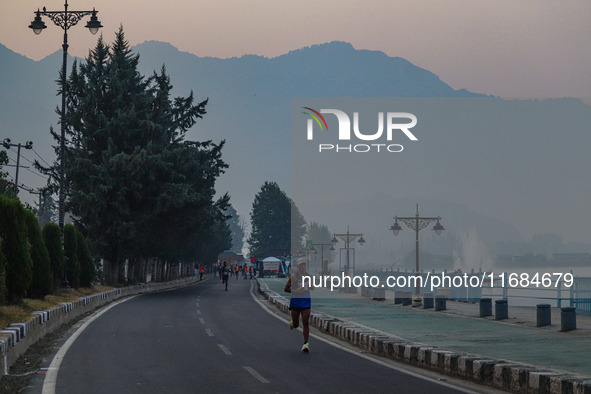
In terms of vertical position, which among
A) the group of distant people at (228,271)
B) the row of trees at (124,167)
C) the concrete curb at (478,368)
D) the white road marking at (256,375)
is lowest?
the white road marking at (256,375)

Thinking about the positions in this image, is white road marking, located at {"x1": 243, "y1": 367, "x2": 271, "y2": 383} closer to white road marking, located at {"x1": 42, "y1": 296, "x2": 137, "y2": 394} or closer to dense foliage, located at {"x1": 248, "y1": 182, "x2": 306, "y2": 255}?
white road marking, located at {"x1": 42, "y1": 296, "x2": 137, "y2": 394}

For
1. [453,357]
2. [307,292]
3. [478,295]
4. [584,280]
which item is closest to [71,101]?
[478,295]

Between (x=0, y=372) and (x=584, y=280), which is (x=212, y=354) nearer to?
(x=0, y=372)

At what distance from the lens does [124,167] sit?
48781 millimetres

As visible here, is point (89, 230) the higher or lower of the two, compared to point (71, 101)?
lower

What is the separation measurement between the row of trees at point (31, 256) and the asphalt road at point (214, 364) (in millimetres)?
2241

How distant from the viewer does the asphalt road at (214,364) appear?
1159 cm

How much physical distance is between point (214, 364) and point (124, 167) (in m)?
36.1

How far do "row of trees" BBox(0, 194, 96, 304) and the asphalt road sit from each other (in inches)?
88.2

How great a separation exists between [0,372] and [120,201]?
38592 mm

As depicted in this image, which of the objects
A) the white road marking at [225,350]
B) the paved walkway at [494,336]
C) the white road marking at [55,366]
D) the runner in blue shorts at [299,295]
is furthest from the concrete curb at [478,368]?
the white road marking at [55,366]

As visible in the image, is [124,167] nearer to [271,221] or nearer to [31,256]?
[31,256]

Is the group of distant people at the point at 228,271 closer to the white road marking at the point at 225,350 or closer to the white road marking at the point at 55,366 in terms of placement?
the white road marking at the point at 55,366

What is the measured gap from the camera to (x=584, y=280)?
1276 inches
